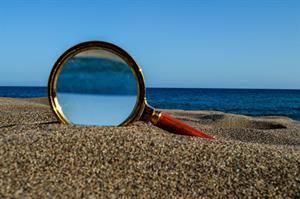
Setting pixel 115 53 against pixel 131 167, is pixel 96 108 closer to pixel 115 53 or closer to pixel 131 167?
pixel 115 53

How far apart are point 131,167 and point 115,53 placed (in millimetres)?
762

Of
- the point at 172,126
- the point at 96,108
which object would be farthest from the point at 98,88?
the point at 172,126

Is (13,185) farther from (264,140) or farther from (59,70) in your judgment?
(264,140)

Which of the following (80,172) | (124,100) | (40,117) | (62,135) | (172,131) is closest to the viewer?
(80,172)

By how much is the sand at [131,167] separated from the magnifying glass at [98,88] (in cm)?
11

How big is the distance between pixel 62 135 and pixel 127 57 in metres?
0.61

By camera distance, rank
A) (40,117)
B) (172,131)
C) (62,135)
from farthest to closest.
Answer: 1. (40,117)
2. (172,131)
3. (62,135)

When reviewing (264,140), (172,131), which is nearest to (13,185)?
(172,131)

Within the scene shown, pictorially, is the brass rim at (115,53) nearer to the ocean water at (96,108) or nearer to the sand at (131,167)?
the ocean water at (96,108)

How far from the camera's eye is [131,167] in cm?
238

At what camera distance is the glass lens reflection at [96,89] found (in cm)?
280

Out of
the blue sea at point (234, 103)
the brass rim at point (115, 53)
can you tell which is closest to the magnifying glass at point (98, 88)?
the brass rim at point (115, 53)

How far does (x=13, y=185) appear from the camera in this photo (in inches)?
83.4

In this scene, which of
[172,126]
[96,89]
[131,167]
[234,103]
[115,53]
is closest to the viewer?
[131,167]
